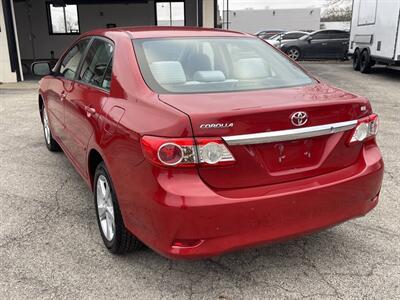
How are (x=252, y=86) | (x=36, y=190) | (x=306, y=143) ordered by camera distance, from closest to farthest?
1. (x=306, y=143)
2. (x=252, y=86)
3. (x=36, y=190)

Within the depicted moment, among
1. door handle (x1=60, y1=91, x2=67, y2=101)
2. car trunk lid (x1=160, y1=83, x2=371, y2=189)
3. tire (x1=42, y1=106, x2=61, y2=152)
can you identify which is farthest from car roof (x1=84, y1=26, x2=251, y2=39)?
tire (x1=42, y1=106, x2=61, y2=152)

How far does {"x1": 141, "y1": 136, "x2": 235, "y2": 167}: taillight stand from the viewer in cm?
236

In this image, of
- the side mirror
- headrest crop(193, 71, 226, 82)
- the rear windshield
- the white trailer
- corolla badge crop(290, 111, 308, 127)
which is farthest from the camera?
the white trailer

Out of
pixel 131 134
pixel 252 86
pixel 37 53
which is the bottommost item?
pixel 37 53

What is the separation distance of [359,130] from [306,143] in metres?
0.46

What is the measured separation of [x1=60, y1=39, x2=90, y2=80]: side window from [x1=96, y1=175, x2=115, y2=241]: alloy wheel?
1.35 metres

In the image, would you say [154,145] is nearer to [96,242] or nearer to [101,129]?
[101,129]

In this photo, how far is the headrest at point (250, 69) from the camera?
3.29 metres

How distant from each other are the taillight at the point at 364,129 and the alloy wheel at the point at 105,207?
1.71 m

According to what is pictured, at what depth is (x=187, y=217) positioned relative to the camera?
2.35 metres

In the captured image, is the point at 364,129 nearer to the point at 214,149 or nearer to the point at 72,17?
the point at 214,149

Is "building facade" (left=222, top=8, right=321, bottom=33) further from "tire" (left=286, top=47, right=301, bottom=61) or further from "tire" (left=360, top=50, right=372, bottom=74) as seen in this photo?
"tire" (left=360, top=50, right=372, bottom=74)

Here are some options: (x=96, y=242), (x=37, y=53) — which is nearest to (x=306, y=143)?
(x=96, y=242)

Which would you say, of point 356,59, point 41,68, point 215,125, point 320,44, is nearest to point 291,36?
point 320,44
